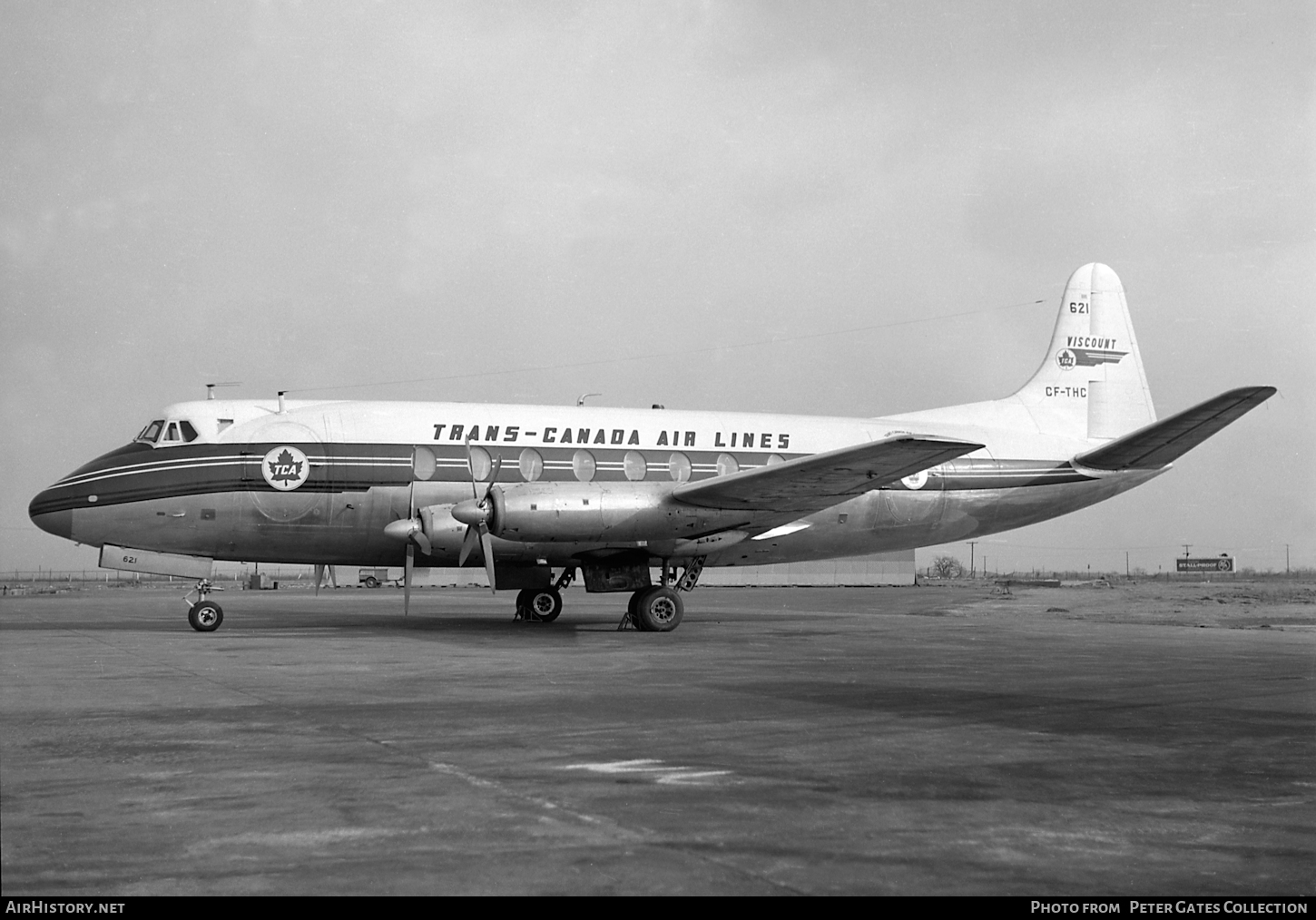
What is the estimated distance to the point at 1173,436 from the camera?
23.5m

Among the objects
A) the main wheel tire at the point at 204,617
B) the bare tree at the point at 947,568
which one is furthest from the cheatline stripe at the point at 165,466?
the bare tree at the point at 947,568

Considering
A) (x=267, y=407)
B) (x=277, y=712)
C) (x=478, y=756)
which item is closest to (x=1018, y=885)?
(x=478, y=756)

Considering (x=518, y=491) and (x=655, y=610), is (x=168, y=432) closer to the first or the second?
(x=518, y=491)

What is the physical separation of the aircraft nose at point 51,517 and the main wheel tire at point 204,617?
8.44 feet

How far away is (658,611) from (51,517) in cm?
1131

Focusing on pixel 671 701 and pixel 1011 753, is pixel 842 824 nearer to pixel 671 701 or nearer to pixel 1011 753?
pixel 1011 753

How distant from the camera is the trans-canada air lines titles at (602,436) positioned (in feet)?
71.4

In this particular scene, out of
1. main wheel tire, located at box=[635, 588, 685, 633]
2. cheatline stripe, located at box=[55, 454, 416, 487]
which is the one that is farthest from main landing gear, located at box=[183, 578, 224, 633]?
main wheel tire, located at box=[635, 588, 685, 633]

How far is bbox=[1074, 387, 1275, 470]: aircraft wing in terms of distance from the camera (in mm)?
19461

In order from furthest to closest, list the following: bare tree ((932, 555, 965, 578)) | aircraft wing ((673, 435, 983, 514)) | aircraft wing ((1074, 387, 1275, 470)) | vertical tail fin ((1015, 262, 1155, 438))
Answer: bare tree ((932, 555, 965, 578)) < vertical tail fin ((1015, 262, 1155, 438)) < aircraft wing ((1074, 387, 1275, 470)) < aircraft wing ((673, 435, 983, 514))

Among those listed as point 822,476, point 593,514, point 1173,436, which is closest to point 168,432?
point 593,514

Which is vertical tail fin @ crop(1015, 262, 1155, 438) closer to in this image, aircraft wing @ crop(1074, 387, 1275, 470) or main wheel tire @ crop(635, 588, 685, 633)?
aircraft wing @ crop(1074, 387, 1275, 470)

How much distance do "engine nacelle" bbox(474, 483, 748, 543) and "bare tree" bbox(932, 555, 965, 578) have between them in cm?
12573

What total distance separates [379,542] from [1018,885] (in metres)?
17.8
